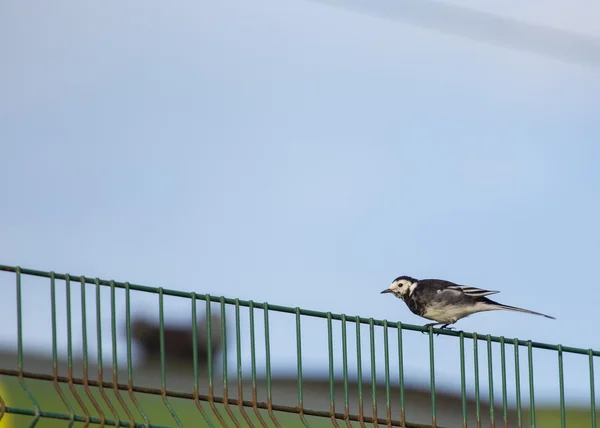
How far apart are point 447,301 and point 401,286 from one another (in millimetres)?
1076

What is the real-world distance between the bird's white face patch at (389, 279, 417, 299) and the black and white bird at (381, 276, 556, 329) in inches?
6.2

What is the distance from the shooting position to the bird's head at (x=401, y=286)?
623 inches

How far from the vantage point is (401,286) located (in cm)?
1605

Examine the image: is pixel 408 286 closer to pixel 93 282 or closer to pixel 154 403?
pixel 93 282

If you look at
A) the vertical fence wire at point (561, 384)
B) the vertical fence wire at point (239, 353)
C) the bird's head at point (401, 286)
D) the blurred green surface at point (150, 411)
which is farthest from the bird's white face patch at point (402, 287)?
the blurred green surface at point (150, 411)

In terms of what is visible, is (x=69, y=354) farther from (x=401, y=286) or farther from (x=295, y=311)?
(x=401, y=286)

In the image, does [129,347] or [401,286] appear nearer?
[129,347]

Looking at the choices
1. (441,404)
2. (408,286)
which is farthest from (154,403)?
(408,286)

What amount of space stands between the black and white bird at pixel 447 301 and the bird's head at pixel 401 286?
0.23 m

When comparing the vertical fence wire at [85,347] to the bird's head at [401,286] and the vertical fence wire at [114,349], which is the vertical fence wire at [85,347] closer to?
the vertical fence wire at [114,349]

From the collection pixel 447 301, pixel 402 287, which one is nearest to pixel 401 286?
pixel 402 287

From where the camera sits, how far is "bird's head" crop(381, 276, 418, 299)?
15836 millimetres

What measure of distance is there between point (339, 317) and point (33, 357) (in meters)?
4.31

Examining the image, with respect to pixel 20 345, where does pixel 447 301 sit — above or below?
above
